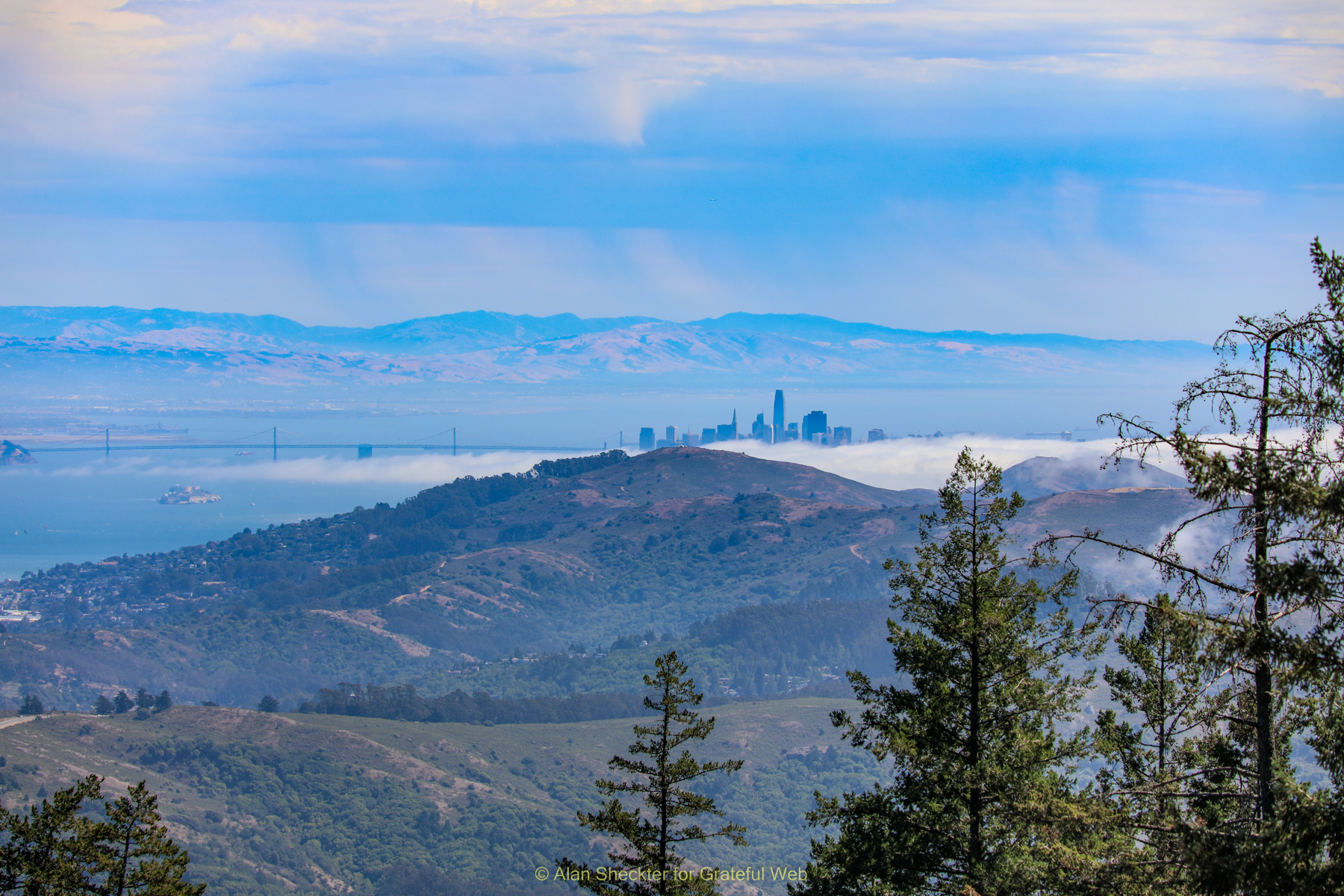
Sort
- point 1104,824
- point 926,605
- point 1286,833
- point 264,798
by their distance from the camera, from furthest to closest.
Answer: point 264,798 → point 926,605 → point 1104,824 → point 1286,833

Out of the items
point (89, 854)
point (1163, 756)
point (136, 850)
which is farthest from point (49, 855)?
point (1163, 756)

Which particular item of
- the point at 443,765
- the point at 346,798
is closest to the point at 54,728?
the point at 346,798

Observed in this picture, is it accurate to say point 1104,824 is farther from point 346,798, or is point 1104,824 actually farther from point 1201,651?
point 346,798

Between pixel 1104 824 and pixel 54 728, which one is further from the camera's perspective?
pixel 54 728

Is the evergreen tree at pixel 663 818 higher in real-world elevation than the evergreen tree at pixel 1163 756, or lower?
lower

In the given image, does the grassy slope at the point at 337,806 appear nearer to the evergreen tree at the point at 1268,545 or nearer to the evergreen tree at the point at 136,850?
the evergreen tree at the point at 136,850

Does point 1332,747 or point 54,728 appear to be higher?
point 1332,747

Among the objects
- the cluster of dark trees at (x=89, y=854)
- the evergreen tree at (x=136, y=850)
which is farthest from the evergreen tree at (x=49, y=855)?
the evergreen tree at (x=136, y=850)
